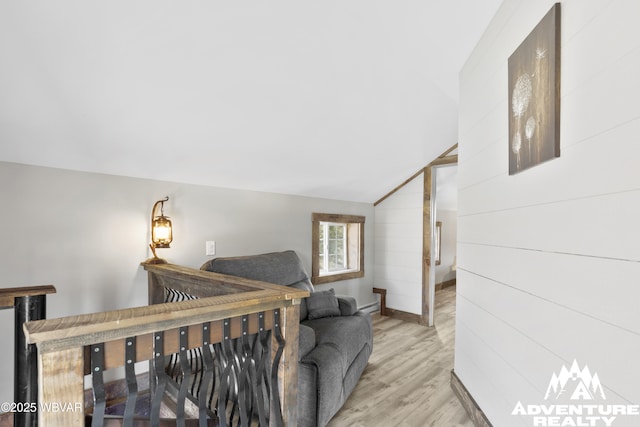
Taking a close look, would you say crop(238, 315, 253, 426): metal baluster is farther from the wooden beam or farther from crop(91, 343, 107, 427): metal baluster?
the wooden beam

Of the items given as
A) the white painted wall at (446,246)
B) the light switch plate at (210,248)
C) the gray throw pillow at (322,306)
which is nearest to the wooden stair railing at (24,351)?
the light switch plate at (210,248)

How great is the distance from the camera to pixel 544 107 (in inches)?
52.6

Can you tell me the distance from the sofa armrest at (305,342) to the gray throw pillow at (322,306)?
2.31 ft

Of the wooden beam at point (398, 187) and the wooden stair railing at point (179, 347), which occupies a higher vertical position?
the wooden beam at point (398, 187)

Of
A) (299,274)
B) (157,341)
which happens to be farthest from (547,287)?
(299,274)

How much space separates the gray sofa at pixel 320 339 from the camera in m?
2.09

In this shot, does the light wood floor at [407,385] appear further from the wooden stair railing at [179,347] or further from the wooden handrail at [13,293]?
the wooden handrail at [13,293]

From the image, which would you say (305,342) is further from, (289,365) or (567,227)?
(567,227)

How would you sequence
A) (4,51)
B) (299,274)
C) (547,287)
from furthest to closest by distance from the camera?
(299,274), (4,51), (547,287)

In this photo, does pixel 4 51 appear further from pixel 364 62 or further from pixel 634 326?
pixel 634 326

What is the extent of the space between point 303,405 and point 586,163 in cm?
202

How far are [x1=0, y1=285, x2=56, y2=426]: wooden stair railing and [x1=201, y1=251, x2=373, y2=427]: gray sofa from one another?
1107 millimetres

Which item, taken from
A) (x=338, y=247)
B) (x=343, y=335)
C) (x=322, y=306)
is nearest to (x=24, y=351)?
(x=343, y=335)

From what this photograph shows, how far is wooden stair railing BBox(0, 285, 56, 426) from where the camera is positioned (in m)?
1.52
